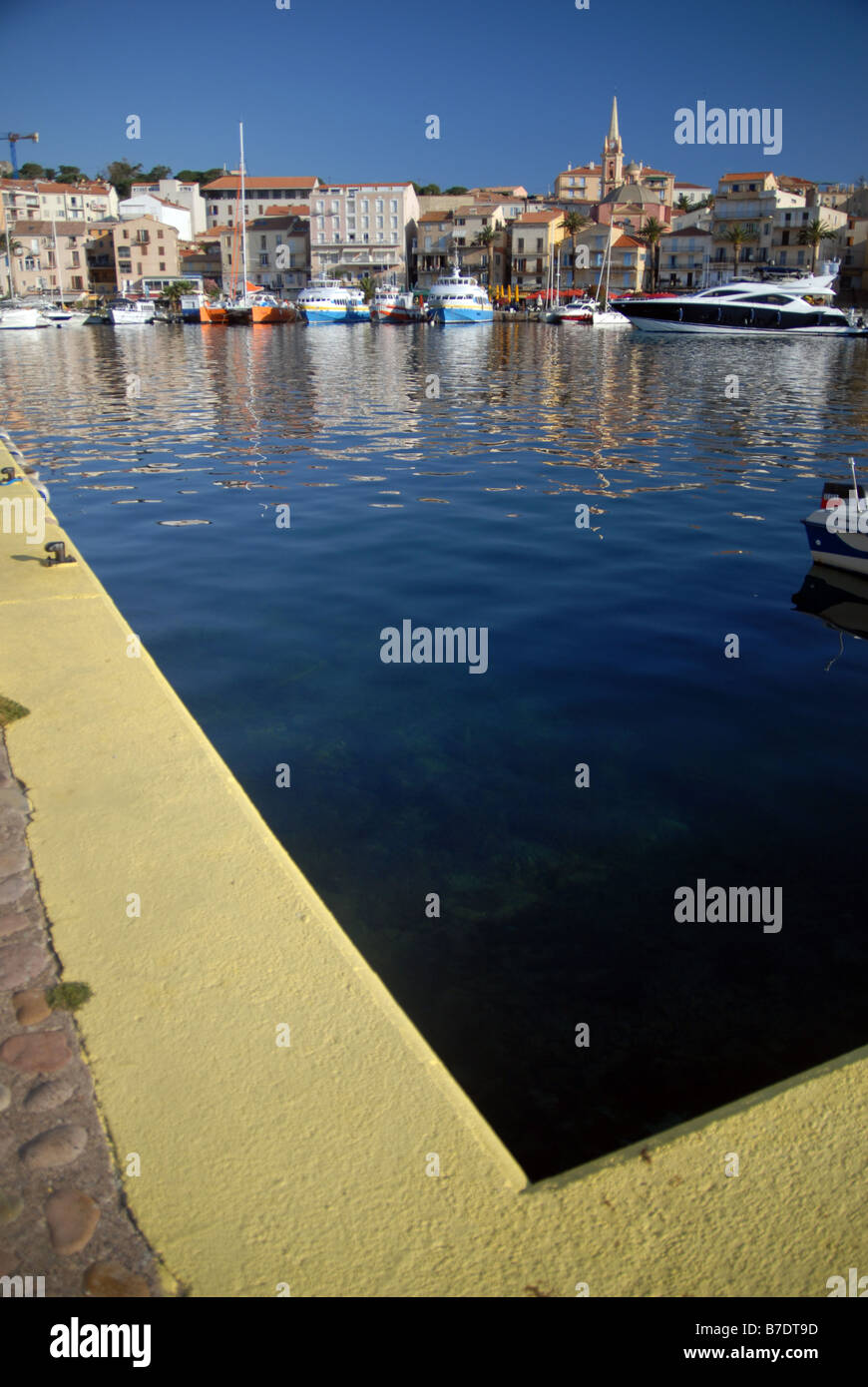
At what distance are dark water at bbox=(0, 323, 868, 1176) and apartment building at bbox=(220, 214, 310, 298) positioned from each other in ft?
364

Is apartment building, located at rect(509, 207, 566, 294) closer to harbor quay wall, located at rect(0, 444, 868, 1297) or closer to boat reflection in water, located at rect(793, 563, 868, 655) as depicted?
boat reflection in water, located at rect(793, 563, 868, 655)

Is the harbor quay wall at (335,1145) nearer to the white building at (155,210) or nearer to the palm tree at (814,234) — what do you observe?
the palm tree at (814,234)

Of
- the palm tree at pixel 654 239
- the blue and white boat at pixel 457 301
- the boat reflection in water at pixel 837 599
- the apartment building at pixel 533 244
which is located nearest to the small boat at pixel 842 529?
the boat reflection in water at pixel 837 599

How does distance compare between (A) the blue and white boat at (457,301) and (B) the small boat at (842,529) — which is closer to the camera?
(B) the small boat at (842,529)

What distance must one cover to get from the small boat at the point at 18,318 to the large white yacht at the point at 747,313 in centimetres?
5038

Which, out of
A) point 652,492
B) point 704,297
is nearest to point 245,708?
point 652,492

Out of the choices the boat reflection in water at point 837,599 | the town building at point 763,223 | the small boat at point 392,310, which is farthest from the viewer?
the town building at point 763,223

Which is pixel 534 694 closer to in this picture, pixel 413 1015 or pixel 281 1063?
pixel 413 1015

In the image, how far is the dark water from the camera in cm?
411

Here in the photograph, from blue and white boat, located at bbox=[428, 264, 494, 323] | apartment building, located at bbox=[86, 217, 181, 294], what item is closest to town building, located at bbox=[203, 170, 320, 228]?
apartment building, located at bbox=[86, 217, 181, 294]

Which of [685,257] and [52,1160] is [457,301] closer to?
[685,257]

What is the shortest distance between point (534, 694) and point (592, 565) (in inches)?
170

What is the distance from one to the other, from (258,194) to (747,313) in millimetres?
77943

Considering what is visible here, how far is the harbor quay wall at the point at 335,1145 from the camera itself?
2.53 meters
